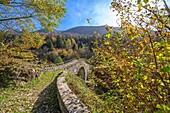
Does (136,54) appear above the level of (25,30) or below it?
below

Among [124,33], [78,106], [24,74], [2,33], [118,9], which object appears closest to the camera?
[118,9]

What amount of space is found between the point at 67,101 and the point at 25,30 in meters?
3.03

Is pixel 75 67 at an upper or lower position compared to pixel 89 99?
lower

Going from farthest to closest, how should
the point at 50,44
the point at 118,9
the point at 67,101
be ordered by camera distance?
the point at 50,44 < the point at 67,101 < the point at 118,9

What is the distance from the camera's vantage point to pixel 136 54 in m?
3.05

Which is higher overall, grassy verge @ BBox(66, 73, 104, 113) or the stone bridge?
grassy verge @ BBox(66, 73, 104, 113)

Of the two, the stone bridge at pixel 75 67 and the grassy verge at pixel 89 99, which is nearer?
the grassy verge at pixel 89 99

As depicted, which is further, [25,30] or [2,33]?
[25,30]

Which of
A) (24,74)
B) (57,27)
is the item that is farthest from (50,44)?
(57,27)

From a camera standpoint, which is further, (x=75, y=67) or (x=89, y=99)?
(x=75, y=67)

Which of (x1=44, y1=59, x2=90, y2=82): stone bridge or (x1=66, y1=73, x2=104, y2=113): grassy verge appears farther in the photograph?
(x1=44, y1=59, x2=90, y2=82): stone bridge

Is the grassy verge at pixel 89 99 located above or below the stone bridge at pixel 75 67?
above

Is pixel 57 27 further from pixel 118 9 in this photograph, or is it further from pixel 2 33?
pixel 118 9

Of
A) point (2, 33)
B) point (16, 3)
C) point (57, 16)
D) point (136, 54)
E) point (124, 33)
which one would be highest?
point (16, 3)
